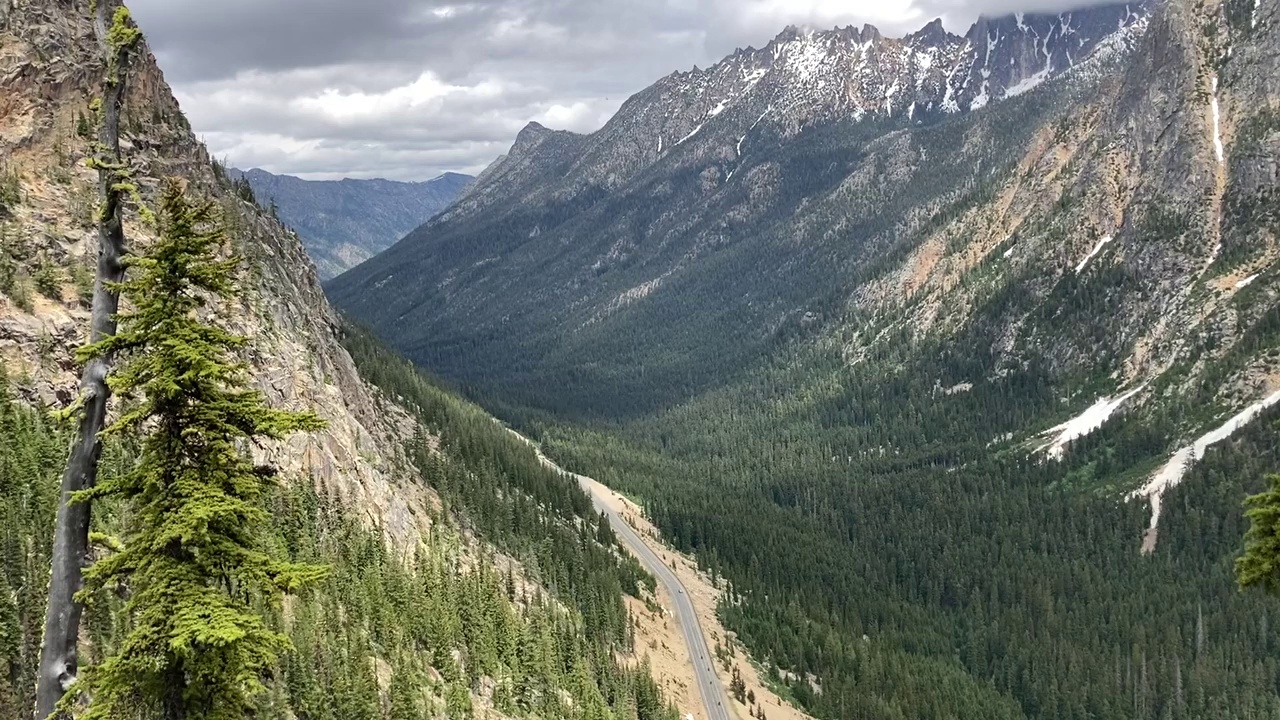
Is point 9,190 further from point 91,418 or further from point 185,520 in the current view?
point 185,520

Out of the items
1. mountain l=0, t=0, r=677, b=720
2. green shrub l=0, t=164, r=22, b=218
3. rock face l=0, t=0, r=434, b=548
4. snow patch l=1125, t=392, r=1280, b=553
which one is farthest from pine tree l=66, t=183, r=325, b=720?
snow patch l=1125, t=392, r=1280, b=553

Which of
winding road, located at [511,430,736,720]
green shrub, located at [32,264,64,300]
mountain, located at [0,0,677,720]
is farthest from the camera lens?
winding road, located at [511,430,736,720]

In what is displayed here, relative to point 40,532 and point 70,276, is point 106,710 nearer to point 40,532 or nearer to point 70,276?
point 40,532

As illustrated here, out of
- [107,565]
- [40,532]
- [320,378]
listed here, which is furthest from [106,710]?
[320,378]

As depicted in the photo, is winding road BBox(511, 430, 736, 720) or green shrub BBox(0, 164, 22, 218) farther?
winding road BBox(511, 430, 736, 720)

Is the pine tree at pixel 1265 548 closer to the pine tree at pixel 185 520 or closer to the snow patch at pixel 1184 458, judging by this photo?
the pine tree at pixel 185 520

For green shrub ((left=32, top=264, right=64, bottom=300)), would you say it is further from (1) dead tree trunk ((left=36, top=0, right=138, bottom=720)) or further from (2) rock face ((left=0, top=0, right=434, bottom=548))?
(1) dead tree trunk ((left=36, top=0, right=138, bottom=720))

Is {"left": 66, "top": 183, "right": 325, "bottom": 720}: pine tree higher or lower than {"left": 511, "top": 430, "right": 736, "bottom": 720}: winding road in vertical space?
higher
